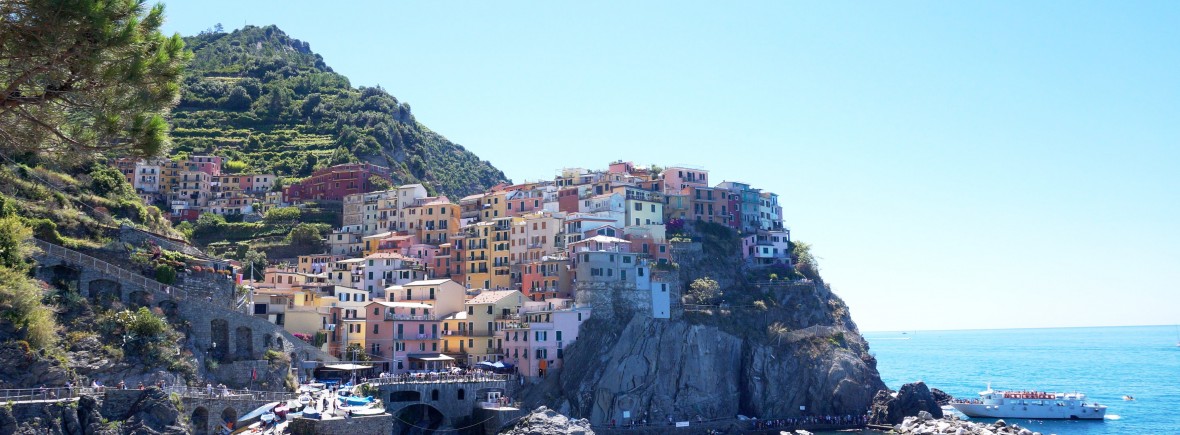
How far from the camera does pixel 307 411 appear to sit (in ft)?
145

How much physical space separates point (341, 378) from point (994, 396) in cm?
6303

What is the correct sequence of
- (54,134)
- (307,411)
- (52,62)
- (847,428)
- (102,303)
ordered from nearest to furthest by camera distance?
(52,62), (54,134), (307,411), (102,303), (847,428)

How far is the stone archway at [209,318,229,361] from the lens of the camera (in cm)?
5325

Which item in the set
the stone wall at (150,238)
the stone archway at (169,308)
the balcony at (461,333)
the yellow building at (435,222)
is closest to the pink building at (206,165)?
the yellow building at (435,222)

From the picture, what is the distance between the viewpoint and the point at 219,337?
5391 centimetres

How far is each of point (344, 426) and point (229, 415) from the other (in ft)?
18.9

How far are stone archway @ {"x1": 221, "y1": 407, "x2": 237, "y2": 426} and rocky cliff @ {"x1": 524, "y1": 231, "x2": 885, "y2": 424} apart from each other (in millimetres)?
27526

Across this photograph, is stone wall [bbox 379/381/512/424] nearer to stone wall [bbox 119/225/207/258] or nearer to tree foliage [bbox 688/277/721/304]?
stone wall [bbox 119/225/207/258]

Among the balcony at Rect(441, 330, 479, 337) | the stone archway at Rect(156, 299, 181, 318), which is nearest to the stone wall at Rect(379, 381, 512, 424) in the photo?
the balcony at Rect(441, 330, 479, 337)

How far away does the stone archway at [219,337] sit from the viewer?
53.2m

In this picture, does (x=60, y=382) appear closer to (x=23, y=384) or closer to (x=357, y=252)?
(x=23, y=384)

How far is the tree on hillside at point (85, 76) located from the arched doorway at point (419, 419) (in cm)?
4439

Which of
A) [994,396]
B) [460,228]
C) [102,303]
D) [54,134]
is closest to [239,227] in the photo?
[460,228]

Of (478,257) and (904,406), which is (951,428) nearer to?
(904,406)
